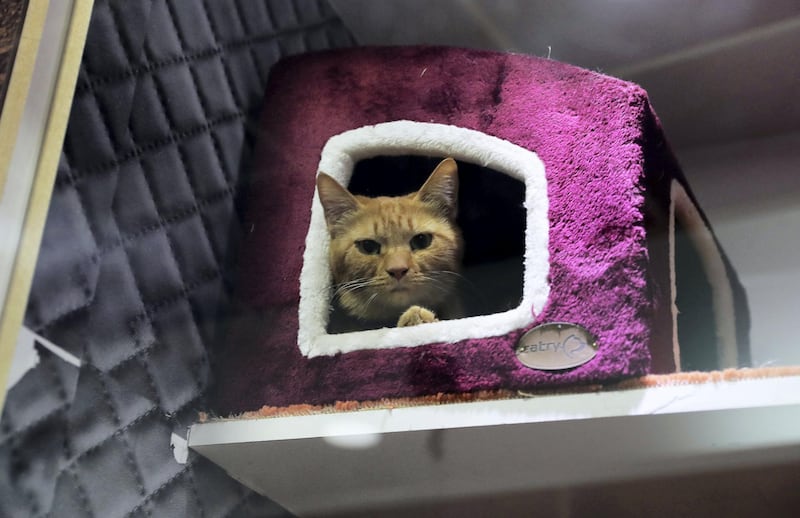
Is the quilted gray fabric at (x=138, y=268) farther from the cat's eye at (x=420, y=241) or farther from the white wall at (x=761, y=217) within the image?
the white wall at (x=761, y=217)

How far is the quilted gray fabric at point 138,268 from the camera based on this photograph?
62 cm

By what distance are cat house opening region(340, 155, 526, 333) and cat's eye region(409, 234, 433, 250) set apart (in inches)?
1.6

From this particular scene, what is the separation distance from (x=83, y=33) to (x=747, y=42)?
0.78 metres

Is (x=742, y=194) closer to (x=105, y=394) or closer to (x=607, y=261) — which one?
(x=607, y=261)

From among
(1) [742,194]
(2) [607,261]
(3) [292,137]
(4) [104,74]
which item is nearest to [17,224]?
(4) [104,74]

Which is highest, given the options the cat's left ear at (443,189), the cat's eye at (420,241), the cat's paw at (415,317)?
the cat's left ear at (443,189)

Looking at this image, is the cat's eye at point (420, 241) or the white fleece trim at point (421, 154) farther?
the cat's eye at point (420, 241)

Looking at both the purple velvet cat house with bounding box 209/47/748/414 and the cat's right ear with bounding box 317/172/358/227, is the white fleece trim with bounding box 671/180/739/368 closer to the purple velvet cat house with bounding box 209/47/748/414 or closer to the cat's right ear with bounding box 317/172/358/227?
the purple velvet cat house with bounding box 209/47/748/414

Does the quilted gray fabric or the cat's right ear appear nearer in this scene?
the quilted gray fabric

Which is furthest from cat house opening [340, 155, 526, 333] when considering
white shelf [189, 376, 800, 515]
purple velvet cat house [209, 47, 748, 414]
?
white shelf [189, 376, 800, 515]

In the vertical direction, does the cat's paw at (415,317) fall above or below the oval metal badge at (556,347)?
above

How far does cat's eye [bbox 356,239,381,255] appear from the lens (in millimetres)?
853

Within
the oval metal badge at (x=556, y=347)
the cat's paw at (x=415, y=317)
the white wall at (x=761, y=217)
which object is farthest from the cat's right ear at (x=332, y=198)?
the white wall at (x=761, y=217)

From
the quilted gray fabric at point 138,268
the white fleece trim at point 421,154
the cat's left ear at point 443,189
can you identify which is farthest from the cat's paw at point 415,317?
the quilted gray fabric at point 138,268
